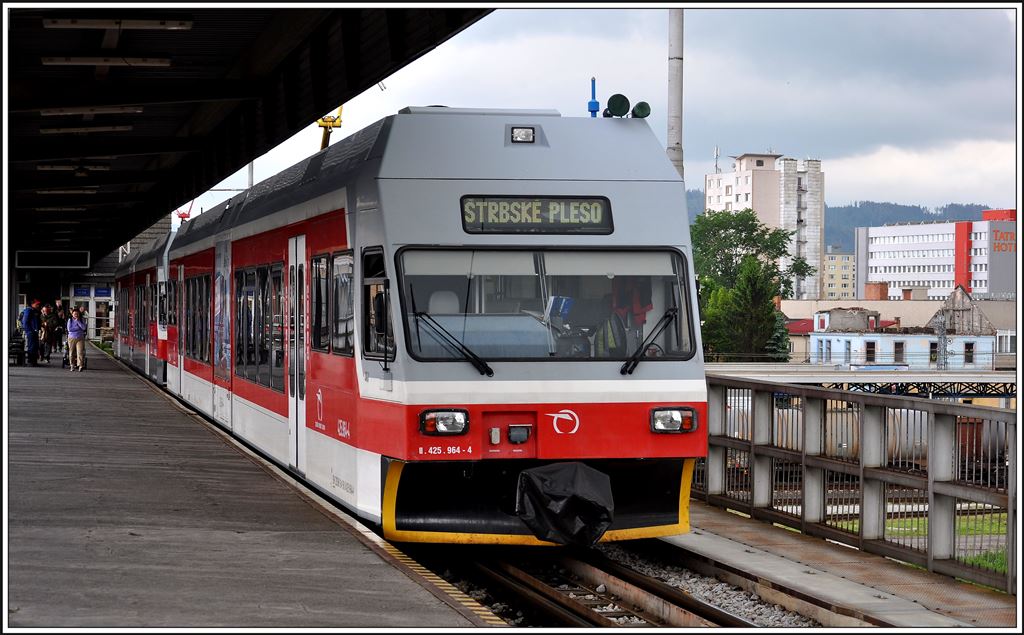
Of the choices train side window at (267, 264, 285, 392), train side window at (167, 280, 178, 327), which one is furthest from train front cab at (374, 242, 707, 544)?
train side window at (167, 280, 178, 327)

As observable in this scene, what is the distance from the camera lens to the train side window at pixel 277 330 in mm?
14484

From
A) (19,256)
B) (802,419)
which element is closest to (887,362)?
(19,256)

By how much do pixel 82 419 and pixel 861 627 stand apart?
15.5 metres

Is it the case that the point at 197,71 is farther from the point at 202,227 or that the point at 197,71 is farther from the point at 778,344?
the point at 778,344

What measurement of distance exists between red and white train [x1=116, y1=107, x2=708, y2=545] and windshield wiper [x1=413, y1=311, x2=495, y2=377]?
16mm

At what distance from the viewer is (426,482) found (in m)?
10.6

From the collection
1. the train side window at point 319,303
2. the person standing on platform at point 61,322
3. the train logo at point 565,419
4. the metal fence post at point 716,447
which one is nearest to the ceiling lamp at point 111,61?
the train side window at point 319,303

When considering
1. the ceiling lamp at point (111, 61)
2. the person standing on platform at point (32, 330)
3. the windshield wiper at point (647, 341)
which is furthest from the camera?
the person standing on platform at point (32, 330)

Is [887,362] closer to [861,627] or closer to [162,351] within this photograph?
[162,351]

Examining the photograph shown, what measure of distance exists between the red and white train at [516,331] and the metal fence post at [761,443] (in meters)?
2.17

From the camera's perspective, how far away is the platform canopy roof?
567 inches

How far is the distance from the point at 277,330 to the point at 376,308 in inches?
169

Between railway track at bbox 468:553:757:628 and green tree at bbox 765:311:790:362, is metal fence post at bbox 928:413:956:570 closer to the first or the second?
railway track at bbox 468:553:757:628

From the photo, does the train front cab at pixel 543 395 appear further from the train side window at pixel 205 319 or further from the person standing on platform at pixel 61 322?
the person standing on platform at pixel 61 322
